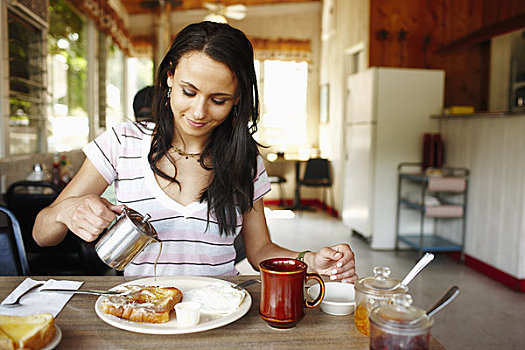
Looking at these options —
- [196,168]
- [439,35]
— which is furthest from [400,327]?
[439,35]

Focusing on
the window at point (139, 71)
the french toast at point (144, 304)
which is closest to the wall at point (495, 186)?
the french toast at point (144, 304)

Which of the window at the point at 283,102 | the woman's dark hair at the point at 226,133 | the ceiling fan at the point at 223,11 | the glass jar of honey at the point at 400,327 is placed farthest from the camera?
the window at the point at 283,102

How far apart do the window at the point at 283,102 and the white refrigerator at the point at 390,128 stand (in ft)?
10.2

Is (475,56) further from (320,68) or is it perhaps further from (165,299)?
(165,299)

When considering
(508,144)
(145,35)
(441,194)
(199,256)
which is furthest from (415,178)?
(145,35)

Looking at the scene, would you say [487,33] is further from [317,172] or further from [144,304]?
[144,304]

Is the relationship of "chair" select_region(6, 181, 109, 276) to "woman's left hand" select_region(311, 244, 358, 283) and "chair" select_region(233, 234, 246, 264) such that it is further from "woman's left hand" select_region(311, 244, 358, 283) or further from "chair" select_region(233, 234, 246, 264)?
"woman's left hand" select_region(311, 244, 358, 283)

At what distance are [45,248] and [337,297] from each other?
181 centimetres

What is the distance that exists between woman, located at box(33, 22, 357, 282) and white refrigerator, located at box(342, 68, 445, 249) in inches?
132

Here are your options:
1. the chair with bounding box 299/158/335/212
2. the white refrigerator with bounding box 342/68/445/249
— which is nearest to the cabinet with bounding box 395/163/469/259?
the white refrigerator with bounding box 342/68/445/249

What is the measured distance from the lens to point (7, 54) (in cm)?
286

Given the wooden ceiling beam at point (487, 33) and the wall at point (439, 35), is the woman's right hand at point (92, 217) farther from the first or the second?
the wall at point (439, 35)

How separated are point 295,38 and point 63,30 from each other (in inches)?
166

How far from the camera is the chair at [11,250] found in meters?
1.28
